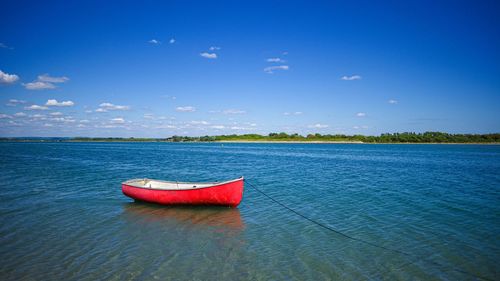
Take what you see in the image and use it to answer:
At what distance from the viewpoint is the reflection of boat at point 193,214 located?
11.7m

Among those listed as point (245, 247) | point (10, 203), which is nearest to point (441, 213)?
point (245, 247)

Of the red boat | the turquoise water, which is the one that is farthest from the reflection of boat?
the red boat

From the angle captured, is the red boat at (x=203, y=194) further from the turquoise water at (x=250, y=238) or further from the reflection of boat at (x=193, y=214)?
the turquoise water at (x=250, y=238)

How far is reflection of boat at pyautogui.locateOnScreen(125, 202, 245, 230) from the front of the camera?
38.4ft

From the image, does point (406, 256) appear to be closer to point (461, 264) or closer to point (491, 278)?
point (461, 264)

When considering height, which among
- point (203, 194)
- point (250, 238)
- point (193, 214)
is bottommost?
point (250, 238)

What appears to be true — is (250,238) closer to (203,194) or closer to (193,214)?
(193,214)

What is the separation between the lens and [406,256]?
8.49m

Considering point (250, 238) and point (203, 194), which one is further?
point (203, 194)

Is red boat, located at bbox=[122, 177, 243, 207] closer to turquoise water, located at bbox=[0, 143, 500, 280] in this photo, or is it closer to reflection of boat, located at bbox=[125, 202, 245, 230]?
reflection of boat, located at bbox=[125, 202, 245, 230]

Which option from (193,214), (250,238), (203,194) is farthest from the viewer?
(203,194)

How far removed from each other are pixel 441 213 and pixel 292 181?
11.4 m

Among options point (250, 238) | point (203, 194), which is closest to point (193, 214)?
point (203, 194)

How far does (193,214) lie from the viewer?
1284cm
